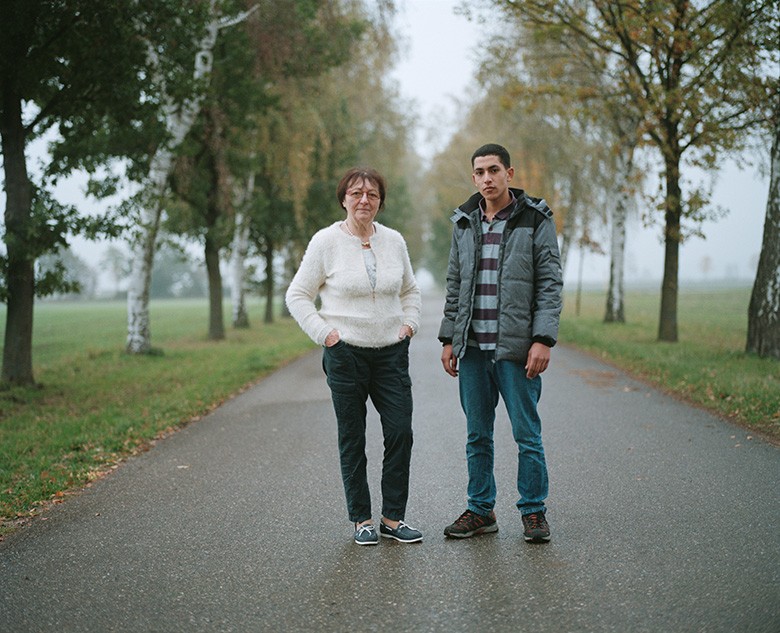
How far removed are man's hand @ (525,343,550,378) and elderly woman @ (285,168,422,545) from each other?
0.67 metres

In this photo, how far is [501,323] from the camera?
4.07 m

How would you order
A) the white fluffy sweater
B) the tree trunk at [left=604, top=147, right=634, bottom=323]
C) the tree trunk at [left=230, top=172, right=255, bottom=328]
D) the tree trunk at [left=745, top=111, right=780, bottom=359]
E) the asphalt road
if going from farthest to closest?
the tree trunk at [left=230, top=172, right=255, bottom=328] → the tree trunk at [left=604, top=147, right=634, bottom=323] → the tree trunk at [left=745, top=111, right=780, bottom=359] → the white fluffy sweater → the asphalt road

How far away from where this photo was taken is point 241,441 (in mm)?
7004

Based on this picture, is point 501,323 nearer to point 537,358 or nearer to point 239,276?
point 537,358

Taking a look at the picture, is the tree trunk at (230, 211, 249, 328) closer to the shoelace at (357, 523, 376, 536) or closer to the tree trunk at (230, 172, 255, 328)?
the tree trunk at (230, 172, 255, 328)

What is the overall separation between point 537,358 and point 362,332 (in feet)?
3.17

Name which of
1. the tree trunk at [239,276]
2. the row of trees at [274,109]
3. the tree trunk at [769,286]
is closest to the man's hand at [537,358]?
the row of trees at [274,109]

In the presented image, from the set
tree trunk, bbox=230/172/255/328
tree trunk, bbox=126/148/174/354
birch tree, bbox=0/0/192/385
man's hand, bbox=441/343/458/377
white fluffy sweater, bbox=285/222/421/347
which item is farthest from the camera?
tree trunk, bbox=230/172/255/328

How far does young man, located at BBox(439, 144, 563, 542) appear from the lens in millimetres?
4055

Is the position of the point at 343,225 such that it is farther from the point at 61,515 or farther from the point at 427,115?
the point at 427,115

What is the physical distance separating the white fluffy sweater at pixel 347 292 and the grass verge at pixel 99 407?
2370 mm

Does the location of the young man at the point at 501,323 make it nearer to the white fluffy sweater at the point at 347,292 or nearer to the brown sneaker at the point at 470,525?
the brown sneaker at the point at 470,525

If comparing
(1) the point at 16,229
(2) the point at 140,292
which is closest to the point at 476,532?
(1) the point at 16,229

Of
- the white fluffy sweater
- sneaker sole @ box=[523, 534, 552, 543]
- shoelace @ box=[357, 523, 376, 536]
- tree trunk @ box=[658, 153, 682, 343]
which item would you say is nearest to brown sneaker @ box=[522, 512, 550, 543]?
sneaker sole @ box=[523, 534, 552, 543]
